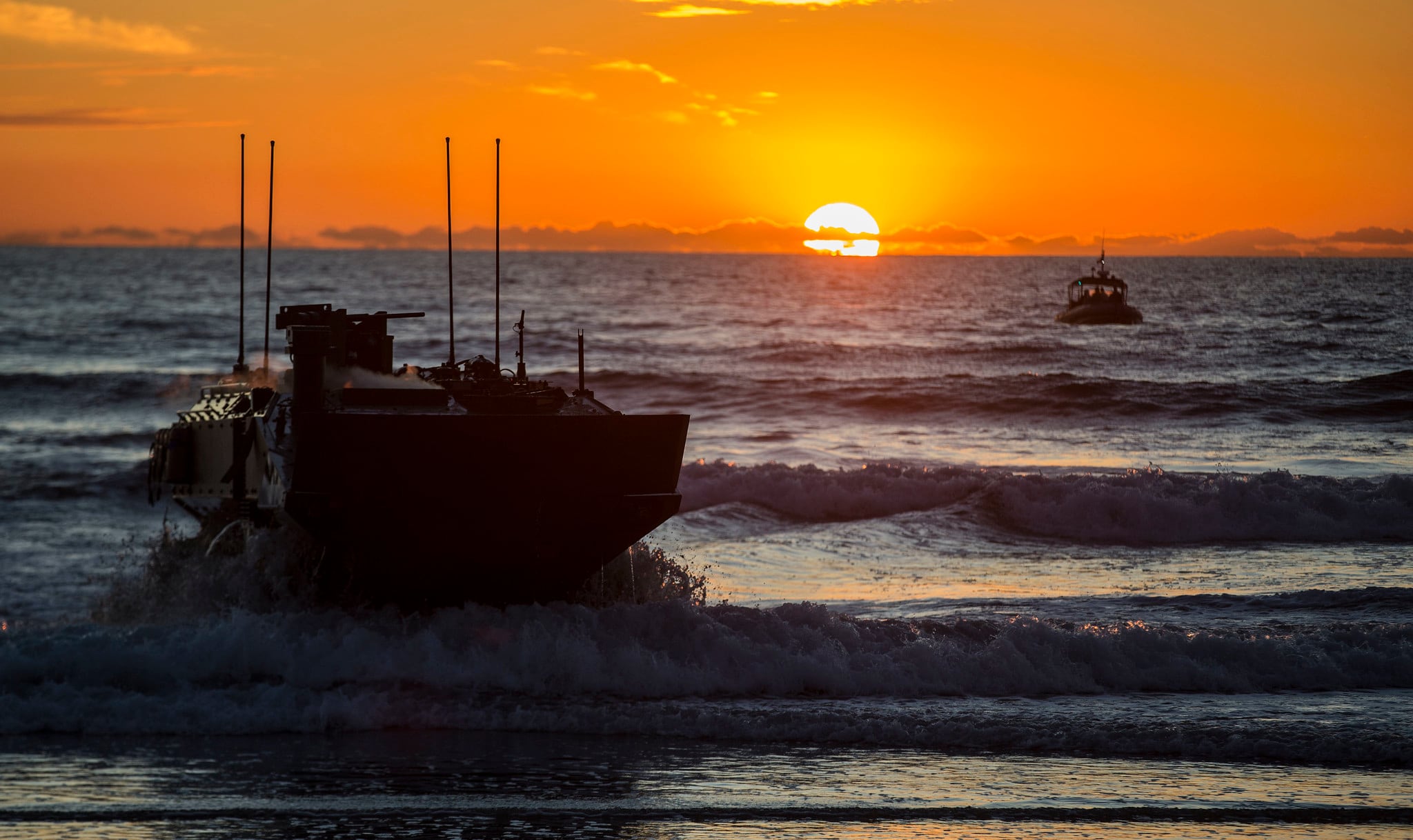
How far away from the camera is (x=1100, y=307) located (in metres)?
80.0

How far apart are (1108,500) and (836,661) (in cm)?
1236

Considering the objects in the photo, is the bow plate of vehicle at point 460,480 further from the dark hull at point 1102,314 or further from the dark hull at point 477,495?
the dark hull at point 1102,314

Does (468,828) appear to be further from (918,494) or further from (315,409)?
(918,494)

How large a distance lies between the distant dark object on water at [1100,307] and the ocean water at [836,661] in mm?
39984

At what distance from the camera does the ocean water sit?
891cm

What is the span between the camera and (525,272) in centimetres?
14388

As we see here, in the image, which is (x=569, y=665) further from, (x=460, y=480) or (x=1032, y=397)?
(x=1032, y=397)

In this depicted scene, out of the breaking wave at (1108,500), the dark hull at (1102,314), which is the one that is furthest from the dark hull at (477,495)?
the dark hull at (1102,314)

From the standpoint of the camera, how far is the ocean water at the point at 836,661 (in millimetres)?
8914

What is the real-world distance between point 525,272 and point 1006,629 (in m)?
134

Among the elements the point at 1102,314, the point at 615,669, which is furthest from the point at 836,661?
the point at 1102,314

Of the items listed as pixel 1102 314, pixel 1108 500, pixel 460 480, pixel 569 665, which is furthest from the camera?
pixel 1102 314

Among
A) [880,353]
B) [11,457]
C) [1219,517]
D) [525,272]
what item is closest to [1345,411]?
[1219,517]

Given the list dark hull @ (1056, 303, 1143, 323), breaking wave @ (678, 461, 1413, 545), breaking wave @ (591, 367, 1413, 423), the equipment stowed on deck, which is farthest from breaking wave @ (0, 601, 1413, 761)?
dark hull @ (1056, 303, 1143, 323)
